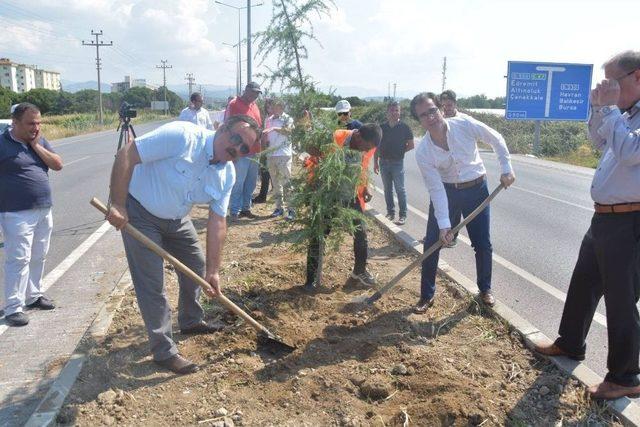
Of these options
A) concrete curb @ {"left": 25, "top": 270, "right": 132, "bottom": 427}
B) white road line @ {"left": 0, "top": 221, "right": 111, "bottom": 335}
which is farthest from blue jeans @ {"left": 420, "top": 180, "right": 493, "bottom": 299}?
white road line @ {"left": 0, "top": 221, "right": 111, "bottom": 335}

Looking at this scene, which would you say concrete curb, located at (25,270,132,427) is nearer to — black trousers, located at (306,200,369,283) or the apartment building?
black trousers, located at (306,200,369,283)

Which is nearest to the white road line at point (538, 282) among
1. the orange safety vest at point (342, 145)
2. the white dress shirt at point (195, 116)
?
the orange safety vest at point (342, 145)

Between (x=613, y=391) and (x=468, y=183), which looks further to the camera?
(x=468, y=183)

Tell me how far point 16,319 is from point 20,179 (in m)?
1.21

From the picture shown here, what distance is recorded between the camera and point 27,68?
137 m

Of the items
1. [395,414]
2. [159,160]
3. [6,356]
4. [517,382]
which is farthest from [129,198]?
[517,382]

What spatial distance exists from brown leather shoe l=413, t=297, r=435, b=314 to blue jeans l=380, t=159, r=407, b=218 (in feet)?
13.1

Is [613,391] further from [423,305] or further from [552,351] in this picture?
[423,305]

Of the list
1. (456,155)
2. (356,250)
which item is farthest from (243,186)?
(456,155)

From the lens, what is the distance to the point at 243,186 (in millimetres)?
8531

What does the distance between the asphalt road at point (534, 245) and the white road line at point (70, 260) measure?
12.5 feet

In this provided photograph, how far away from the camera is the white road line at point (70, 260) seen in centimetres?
565

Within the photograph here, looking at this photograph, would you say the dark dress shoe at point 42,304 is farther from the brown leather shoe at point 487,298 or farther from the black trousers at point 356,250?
the brown leather shoe at point 487,298

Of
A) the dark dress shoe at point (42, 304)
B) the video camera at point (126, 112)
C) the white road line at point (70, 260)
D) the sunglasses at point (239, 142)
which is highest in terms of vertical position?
the video camera at point (126, 112)
